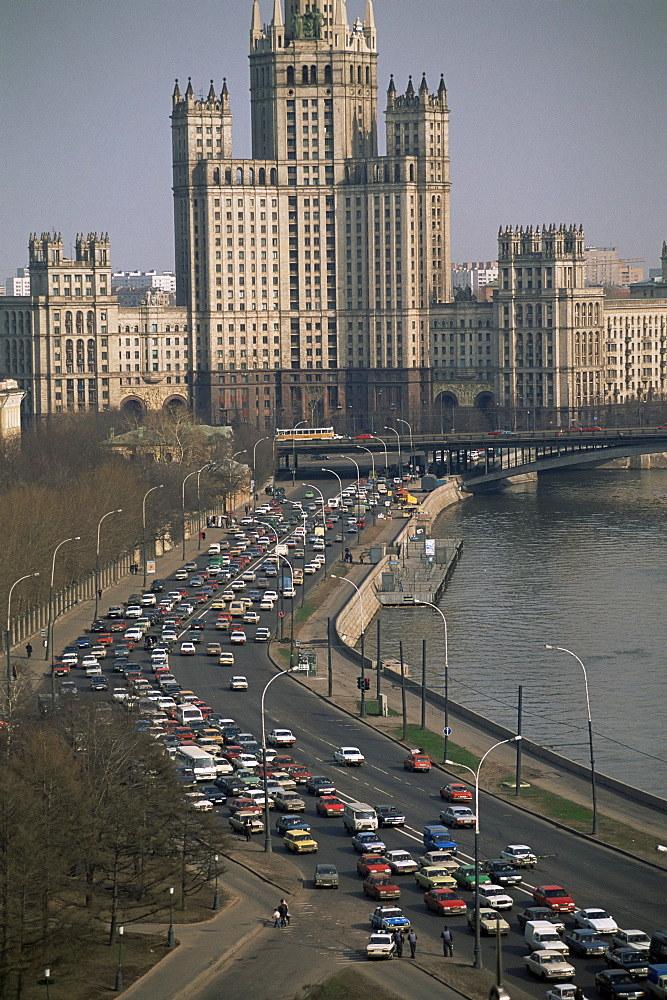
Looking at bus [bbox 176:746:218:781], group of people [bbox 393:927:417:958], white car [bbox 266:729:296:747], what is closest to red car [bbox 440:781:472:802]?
bus [bbox 176:746:218:781]

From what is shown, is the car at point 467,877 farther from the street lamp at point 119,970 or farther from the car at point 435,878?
the street lamp at point 119,970

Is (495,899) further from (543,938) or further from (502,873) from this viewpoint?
(543,938)

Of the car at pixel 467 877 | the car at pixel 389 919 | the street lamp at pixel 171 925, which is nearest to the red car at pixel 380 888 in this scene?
the car at pixel 389 919

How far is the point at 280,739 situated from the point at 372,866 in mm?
18629

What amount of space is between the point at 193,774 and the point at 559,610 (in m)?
51.5

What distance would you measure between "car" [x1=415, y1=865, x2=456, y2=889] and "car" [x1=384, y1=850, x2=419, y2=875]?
99cm

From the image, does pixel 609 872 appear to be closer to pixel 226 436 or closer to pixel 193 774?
pixel 193 774

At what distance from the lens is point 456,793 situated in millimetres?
71250

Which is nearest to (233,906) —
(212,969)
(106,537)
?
(212,969)

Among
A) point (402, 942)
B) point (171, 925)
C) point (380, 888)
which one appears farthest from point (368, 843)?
point (171, 925)

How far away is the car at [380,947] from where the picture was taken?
176 feet

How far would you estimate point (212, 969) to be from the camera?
53281 millimetres

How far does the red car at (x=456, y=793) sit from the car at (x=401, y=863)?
8.70 m

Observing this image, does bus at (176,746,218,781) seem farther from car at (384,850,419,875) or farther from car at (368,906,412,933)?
car at (368,906,412,933)
